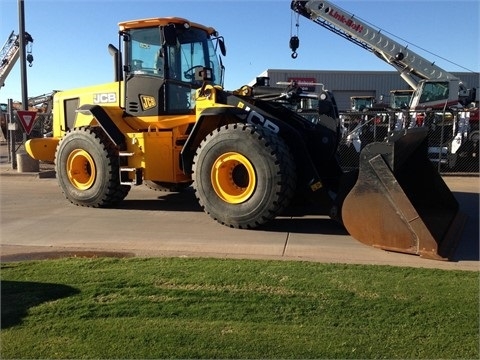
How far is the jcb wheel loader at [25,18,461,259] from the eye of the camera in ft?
18.8

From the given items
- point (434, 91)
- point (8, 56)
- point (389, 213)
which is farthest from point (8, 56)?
point (389, 213)

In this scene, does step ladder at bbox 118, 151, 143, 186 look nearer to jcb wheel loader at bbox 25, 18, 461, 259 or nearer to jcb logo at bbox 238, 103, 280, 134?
jcb wheel loader at bbox 25, 18, 461, 259

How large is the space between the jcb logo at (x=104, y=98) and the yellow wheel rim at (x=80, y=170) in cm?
113

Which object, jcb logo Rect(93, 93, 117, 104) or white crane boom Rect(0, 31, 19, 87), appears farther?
white crane boom Rect(0, 31, 19, 87)

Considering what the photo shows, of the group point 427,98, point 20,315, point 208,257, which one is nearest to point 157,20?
point 208,257

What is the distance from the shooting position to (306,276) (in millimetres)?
4652

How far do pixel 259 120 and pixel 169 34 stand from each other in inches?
88.1

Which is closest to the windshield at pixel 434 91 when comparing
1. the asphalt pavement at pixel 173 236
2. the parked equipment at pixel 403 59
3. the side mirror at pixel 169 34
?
the parked equipment at pixel 403 59

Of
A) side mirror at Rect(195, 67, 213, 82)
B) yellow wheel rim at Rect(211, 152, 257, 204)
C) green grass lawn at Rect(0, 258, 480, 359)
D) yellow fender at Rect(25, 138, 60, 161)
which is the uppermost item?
side mirror at Rect(195, 67, 213, 82)

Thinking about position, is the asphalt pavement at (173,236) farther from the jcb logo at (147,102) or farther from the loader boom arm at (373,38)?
the loader boom arm at (373,38)

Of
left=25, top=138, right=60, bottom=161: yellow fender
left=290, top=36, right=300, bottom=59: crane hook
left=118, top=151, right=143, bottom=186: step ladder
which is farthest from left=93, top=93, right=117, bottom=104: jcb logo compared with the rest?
left=290, top=36, right=300, bottom=59: crane hook

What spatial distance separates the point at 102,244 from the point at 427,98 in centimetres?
1713

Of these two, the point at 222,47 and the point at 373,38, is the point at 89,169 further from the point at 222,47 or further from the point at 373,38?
the point at 373,38

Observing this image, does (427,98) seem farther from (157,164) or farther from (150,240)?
(150,240)
